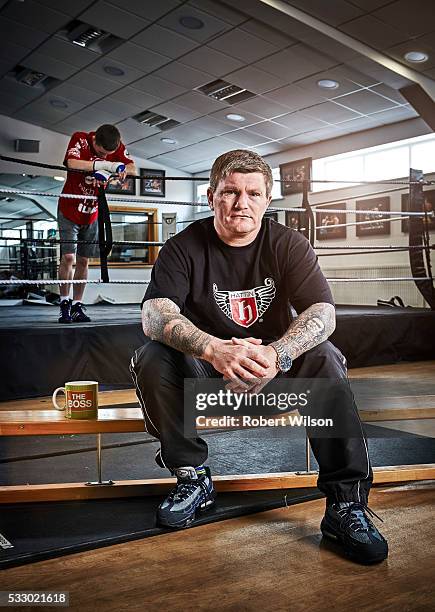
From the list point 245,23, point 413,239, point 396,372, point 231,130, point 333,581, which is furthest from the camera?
point 231,130

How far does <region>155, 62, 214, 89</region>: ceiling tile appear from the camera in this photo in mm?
6285

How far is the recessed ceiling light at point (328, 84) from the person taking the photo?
6012 mm

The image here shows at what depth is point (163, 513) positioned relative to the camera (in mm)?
1462

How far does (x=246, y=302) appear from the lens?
1615 mm

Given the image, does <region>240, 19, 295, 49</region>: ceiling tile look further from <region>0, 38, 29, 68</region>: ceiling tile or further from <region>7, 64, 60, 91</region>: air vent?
<region>7, 64, 60, 91</region>: air vent

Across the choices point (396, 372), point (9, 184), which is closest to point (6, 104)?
point (9, 184)

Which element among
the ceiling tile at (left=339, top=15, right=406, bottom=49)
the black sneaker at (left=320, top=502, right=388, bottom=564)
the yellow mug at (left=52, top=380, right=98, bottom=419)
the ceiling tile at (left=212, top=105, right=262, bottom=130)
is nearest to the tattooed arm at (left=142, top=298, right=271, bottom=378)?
the yellow mug at (left=52, top=380, right=98, bottom=419)

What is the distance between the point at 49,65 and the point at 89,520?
6.28 m

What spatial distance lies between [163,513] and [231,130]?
7022 mm

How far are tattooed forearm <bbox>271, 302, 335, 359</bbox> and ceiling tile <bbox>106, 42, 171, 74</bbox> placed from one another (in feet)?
17.1

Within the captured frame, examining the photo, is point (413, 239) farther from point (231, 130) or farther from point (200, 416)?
point (231, 130)

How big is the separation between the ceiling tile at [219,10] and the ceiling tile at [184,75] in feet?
3.79

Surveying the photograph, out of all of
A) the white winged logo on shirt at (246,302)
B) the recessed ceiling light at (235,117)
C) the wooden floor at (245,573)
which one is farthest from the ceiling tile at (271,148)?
the wooden floor at (245,573)

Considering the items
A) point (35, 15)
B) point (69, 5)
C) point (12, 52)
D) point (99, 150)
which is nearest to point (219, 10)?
point (69, 5)
